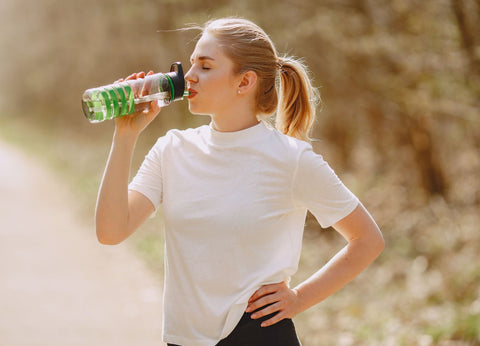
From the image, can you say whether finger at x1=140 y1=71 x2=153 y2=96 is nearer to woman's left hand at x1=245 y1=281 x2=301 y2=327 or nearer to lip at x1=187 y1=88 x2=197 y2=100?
lip at x1=187 y1=88 x2=197 y2=100

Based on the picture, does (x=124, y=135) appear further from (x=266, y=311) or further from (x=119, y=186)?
(x=266, y=311)

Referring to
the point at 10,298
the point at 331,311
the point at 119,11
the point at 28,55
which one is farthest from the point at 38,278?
the point at 28,55

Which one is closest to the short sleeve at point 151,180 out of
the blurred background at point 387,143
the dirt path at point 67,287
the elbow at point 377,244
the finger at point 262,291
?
the finger at point 262,291

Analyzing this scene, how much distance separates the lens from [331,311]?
5.97 metres

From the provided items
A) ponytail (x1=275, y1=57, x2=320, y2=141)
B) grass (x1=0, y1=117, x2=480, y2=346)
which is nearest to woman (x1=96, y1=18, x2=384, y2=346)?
ponytail (x1=275, y1=57, x2=320, y2=141)

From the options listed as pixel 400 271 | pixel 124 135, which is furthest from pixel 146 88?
pixel 400 271

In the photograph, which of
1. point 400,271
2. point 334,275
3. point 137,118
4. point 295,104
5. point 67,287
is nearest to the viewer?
point 137,118

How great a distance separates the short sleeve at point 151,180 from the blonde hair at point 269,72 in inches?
17.0

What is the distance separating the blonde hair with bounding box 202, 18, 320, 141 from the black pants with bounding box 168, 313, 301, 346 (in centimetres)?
73

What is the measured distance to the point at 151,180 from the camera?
2189mm

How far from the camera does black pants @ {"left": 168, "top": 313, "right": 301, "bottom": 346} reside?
2.04m

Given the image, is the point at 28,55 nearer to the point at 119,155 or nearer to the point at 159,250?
the point at 159,250

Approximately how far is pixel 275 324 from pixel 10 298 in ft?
13.8

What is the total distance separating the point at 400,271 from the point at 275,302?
611cm
